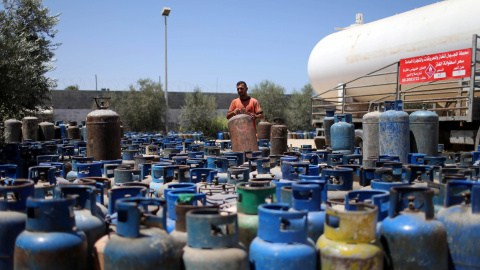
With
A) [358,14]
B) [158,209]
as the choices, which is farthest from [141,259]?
[358,14]

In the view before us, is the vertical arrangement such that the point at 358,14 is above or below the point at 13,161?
above

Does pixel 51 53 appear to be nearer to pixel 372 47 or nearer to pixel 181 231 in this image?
pixel 372 47

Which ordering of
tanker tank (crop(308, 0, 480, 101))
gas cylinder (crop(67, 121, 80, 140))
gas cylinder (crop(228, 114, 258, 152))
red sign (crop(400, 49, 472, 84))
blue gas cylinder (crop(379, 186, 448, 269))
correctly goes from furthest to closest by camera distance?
gas cylinder (crop(67, 121, 80, 140)) < tanker tank (crop(308, 0, 480, 101)) < red sign (crop(400, 49, 472, 84)) < gas cylinder (crop(228, 114, 258, 152)) < blue gas cylinder (crop(379, 186, 448, 269))

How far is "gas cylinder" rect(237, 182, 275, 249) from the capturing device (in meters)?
2.79

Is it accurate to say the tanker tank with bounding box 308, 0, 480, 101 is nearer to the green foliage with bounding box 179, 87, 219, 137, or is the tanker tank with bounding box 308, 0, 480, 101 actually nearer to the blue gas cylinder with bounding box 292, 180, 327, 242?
the green foliage with bounding box 179, 87, 219, 137

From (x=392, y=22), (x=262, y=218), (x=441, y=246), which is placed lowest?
(x=441, y=246)

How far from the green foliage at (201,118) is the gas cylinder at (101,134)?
18.6 m

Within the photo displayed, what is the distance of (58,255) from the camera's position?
2350mm

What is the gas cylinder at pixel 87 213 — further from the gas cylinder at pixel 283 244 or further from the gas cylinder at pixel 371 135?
the gas cylinder at pixel 371 135

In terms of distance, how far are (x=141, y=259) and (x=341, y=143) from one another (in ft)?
22.6

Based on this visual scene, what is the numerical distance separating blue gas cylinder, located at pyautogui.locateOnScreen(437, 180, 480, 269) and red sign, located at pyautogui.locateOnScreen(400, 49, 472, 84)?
843 centimetres

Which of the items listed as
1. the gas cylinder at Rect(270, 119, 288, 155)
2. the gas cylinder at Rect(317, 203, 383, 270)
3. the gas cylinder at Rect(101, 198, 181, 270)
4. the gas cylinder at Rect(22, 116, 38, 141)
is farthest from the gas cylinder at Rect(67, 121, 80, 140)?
the gas cylinder at Rect(317, 203, 383, 270)

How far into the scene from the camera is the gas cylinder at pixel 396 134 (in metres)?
7.03

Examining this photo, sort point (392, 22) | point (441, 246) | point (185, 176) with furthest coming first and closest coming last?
point (392, 22), point (185, 176), point (441, 246)
